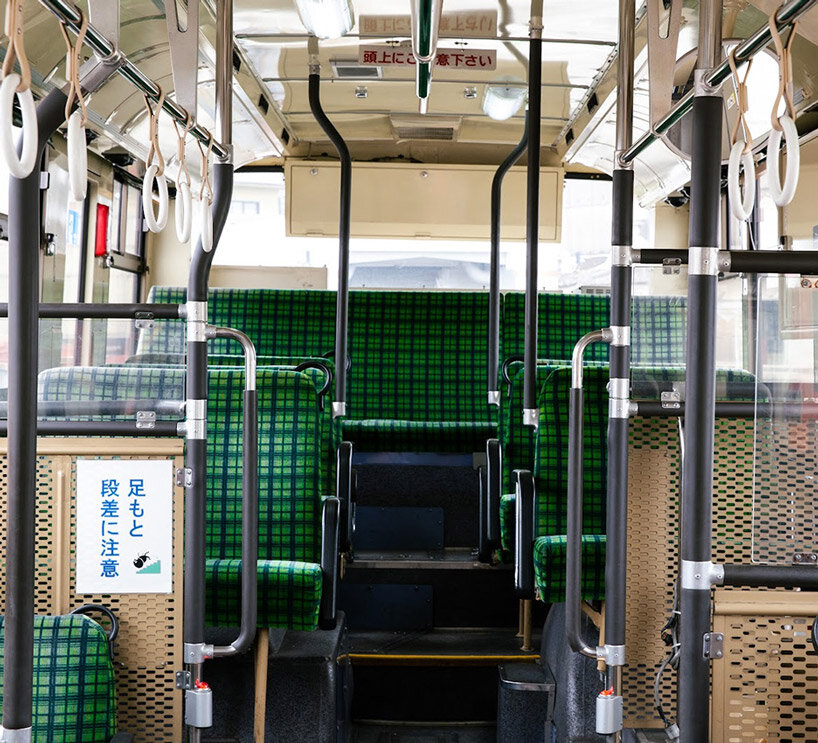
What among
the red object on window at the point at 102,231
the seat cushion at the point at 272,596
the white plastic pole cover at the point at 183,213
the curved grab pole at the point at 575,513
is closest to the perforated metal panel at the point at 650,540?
the curved grab pole at the point at 575,513

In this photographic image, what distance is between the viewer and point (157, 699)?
2.33m

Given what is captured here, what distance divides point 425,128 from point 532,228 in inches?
95.3

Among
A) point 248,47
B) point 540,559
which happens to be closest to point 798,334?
point 540,559

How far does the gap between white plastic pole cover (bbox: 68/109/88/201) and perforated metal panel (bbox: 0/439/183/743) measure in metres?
1.07

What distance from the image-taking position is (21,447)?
1.44m

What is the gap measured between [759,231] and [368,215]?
2.40m

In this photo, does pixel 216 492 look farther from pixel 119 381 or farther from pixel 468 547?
pixel 468 547

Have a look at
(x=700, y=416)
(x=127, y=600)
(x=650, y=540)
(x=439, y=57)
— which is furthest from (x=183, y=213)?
(x=439, y=57)

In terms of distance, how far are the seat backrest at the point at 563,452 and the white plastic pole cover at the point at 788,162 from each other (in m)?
1.55

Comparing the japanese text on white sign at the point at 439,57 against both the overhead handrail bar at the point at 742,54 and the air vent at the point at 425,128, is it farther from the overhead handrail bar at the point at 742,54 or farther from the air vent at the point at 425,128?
the overhead handrail bar at the point at 742,54

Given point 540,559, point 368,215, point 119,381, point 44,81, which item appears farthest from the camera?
point 368,215

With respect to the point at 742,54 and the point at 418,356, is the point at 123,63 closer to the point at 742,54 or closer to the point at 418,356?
the point at 742,54

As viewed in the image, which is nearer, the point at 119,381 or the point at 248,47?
the point at 119,381

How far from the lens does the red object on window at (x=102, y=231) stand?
518 cm
